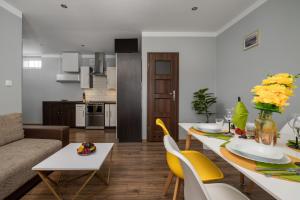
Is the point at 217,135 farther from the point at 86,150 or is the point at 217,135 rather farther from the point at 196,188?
the point at 86,150

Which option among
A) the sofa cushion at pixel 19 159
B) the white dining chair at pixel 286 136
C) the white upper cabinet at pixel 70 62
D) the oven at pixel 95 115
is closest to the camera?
the white dining chair at pixel 286 136

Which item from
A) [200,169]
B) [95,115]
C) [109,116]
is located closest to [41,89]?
[95,115]

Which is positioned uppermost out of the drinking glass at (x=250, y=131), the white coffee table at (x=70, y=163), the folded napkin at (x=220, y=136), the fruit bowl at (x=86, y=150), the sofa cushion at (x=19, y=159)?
the drinking glass at (x=250, y=131)

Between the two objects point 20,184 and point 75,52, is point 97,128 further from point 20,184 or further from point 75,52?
point 20,184

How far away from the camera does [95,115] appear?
17.1ft

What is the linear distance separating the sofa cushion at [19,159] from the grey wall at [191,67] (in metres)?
2.17

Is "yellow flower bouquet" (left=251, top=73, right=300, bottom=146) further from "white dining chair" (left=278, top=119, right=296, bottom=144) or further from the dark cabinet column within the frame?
the dark cabinet column

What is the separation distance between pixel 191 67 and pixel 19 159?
3.63 m

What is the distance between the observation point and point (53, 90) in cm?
584

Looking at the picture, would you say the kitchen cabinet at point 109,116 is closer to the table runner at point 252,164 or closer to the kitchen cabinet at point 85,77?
the kitchen cabinet at point 85,77

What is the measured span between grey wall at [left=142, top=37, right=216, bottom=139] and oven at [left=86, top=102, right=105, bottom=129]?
2.13 metres

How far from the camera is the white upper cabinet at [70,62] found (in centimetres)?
532

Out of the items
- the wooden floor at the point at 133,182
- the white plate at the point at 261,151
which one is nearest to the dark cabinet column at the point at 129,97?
the wooden floor at the point at 133,182

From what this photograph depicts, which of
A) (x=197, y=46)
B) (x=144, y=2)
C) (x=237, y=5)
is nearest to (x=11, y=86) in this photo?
(x=144, y=2)
